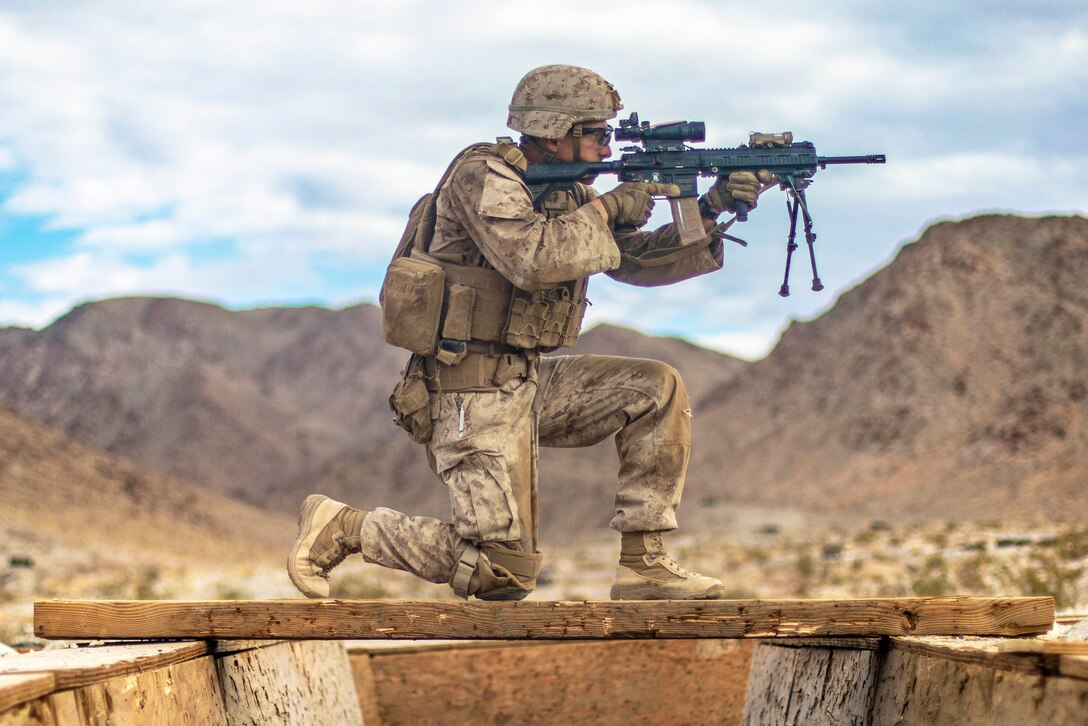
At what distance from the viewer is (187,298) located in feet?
230

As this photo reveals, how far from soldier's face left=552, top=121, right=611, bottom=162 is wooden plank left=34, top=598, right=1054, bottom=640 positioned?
2010 millimetres

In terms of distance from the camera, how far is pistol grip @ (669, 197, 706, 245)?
545 cm

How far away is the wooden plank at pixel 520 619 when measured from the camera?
14.0 feet

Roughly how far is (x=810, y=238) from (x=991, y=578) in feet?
39.5

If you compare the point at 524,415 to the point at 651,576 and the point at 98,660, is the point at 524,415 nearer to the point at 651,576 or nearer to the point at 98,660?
the point at 651,576

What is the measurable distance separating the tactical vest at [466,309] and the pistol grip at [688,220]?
1.96 ft

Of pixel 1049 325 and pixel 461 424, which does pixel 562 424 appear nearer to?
pixel 461 424

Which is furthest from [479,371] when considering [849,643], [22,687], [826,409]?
[826,409]

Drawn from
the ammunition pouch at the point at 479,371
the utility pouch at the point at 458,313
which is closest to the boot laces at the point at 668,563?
the ammunition pouch at the point at 479,371

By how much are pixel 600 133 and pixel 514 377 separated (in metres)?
1.12

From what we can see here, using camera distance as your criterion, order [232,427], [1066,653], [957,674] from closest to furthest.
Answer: [1066,653], [957,674], [232,427]

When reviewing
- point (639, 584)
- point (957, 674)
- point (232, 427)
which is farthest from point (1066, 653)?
point (232, 427)

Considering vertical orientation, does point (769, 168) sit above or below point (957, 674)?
above

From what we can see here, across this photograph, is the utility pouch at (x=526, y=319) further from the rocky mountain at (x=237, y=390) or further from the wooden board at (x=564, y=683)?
the rocky mountain at (x=237, y=390)
